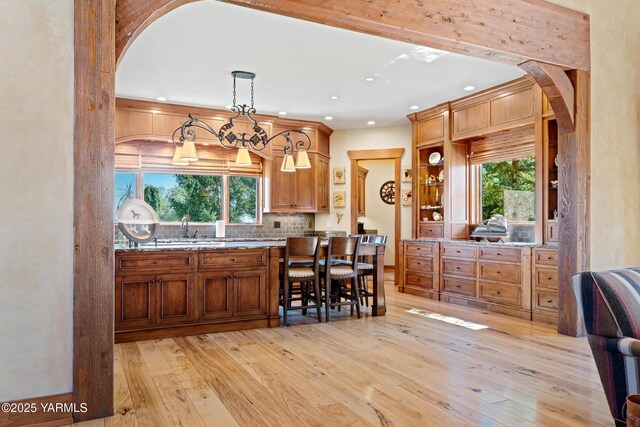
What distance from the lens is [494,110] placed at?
229 inches

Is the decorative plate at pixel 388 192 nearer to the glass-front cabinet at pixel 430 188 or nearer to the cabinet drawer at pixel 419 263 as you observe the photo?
the glass-front cabinet at pixel 430 188

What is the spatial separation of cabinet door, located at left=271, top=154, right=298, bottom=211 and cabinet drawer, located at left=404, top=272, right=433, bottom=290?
234 cm

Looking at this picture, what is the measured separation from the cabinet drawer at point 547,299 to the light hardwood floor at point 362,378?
0.90 ft

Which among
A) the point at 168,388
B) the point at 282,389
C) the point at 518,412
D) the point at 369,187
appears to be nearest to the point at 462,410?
the point at 518,412

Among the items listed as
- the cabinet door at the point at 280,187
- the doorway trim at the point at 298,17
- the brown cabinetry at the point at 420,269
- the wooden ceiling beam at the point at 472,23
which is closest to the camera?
the doorway trim at the point at 298,17

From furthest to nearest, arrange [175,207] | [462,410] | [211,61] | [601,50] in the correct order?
[175,207] < [211,61] < [601,50] < [462,410]

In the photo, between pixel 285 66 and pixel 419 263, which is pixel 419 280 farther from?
pixel 285 66

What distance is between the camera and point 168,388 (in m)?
2.92

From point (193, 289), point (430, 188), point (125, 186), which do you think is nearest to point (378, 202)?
point (430, 188)

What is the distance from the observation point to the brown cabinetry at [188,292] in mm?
4000

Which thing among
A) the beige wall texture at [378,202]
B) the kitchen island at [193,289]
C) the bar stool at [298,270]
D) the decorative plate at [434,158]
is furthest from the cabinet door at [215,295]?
the beige wall texture at [378,202]

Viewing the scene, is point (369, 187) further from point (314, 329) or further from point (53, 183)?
point (53, 183)

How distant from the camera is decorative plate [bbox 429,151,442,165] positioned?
6.96 meters

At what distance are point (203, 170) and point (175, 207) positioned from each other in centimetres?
77
